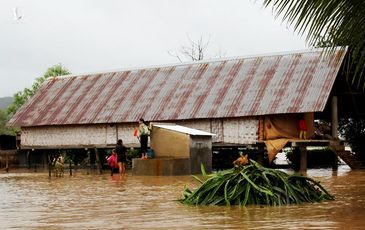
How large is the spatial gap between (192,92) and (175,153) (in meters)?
7.21

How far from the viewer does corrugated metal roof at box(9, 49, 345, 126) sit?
81.4 feet

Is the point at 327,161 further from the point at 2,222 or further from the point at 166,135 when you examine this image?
the point at 2,222

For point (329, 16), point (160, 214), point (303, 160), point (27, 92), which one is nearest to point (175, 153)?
point (303, 160)

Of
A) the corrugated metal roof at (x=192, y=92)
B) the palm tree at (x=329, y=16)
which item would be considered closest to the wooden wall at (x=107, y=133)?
the corrugated metal roof at (x=192, y=92)

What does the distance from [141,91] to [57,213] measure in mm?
20329

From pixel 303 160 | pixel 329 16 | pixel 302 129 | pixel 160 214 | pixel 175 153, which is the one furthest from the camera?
pixel 302 129

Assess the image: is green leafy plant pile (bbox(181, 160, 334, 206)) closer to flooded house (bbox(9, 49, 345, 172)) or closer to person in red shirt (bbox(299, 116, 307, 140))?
flooded house (bbox(9, 49, 345, 172))

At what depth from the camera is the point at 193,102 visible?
2720 centimetres

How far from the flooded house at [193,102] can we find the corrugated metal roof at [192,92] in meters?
0.04

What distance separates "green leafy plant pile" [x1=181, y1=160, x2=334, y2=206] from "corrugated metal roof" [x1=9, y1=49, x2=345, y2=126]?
13177mm

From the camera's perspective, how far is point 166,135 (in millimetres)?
21375

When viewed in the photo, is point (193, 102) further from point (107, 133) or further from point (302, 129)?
point (302, 129)

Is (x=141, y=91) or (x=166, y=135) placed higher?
(x=141, y=91)

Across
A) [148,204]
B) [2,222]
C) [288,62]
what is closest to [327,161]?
[288,62]
